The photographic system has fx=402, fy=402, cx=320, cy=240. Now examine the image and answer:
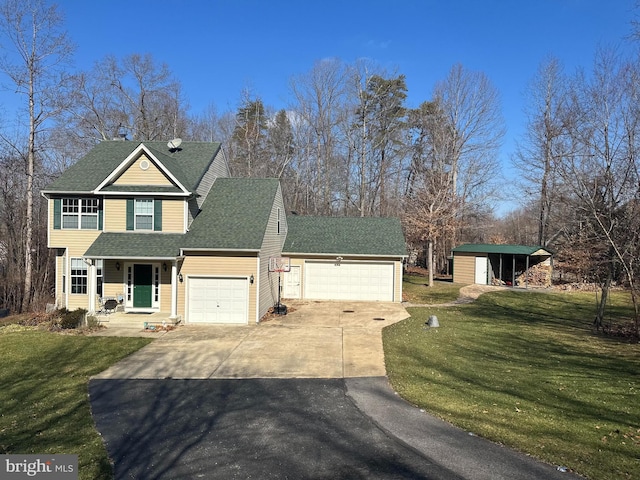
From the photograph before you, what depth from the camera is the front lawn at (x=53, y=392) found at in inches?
245

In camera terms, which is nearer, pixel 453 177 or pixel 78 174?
pixel 78 174

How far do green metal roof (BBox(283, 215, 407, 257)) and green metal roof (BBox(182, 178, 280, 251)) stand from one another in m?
4.18

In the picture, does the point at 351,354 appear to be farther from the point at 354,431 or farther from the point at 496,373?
the point at 354,431

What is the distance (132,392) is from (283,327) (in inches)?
281

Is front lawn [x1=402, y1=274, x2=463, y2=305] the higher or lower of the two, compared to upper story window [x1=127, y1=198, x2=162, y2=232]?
lower

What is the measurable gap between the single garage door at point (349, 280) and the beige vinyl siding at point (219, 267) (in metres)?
6.49

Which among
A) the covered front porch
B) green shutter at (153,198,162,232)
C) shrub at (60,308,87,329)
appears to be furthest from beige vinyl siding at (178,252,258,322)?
shrub at (60,308,87,329)

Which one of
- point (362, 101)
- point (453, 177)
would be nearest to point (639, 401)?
point (453, 177)

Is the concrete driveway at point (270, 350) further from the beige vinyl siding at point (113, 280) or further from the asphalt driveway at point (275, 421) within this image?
the beige vinyl siding at point (113, 280)

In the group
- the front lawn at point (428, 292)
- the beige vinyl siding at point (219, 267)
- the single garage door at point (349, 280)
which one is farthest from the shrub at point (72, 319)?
the front lawn at point (428, 292)

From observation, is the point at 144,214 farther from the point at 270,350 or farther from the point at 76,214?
the point at 270,350

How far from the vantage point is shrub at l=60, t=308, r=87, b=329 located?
15.1 m

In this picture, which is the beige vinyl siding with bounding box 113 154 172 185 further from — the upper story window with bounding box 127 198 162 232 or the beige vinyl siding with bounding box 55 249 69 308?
the beige vinyl siding with bounding box 55 249 69 308

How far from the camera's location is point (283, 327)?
15508 mm
